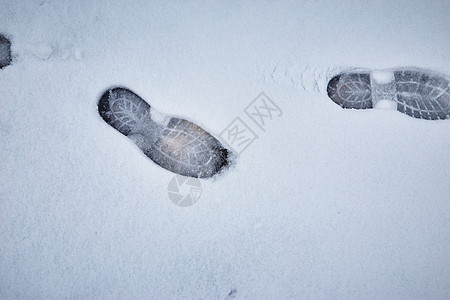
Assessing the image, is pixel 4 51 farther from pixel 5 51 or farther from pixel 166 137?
pixel 166 137

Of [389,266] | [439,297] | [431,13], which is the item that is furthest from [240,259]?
[431,13]

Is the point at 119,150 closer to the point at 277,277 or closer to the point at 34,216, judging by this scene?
the point at 34,216

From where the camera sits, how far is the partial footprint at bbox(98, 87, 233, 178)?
100cm

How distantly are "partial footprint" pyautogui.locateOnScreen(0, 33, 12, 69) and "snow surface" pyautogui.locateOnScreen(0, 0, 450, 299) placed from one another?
0.03 meters

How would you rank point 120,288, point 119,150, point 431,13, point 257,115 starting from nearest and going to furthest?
point 120,288 < point 119,150 < point 257,115 < point 431,13

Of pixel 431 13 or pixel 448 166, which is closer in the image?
pixel 448 166

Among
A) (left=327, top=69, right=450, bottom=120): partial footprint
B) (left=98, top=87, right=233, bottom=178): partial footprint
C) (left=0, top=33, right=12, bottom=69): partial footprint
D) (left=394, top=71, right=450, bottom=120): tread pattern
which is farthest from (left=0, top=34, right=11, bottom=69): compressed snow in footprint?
(left=394, top=71, right=450, bottom=120): tread pattern

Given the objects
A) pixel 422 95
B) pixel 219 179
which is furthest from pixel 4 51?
pixel 422 95

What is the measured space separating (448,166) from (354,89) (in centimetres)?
43

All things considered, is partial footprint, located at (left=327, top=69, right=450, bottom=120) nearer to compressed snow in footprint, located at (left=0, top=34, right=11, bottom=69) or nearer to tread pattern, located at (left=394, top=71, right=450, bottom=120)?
tread pattern, located at (left=394, top=71, right=450, bottom=120)

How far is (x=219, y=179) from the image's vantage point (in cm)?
97

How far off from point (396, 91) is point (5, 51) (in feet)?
4.85

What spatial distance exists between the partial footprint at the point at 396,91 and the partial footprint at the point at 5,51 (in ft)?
3.93

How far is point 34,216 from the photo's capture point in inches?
35.4
